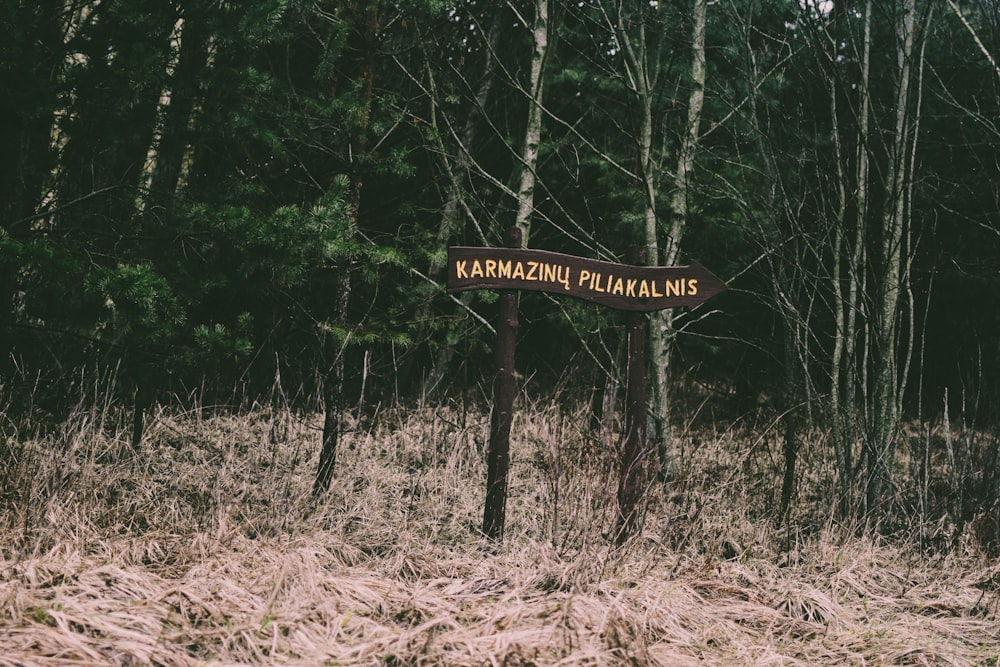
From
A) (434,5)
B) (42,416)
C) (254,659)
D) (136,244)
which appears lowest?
(254,659)

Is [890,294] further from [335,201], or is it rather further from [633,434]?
[335,201]

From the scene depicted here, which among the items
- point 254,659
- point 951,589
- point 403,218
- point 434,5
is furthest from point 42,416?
point 951,589

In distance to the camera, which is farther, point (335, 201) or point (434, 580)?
point (335, 201)

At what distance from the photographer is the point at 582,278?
4.38 m

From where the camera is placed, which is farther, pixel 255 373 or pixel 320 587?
pixel 255 373

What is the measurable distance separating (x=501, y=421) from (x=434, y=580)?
1.03 m

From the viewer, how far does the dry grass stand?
2.92 metres

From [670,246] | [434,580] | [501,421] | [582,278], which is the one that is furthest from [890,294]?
[434,580]

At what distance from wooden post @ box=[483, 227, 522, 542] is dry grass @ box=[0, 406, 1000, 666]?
204 mm

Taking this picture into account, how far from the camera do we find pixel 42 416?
17.8ft

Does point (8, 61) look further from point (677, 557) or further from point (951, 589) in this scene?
point (951, 589)

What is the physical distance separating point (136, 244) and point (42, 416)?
1.62 metres

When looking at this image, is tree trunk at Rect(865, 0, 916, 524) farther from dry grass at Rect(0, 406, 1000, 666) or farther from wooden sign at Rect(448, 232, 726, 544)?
wooden sign at Rect(448, 232, 726, 544)

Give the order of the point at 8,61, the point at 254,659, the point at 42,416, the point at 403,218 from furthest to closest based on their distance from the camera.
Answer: the point at 403,218 < the point at 42,416 < the point at 8,61 < the point at 254,659
